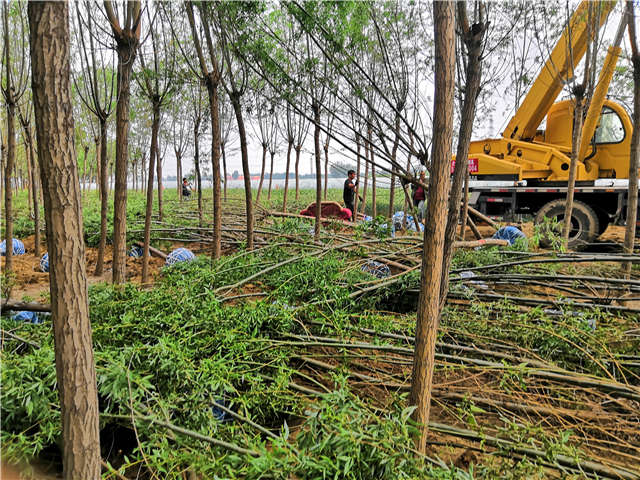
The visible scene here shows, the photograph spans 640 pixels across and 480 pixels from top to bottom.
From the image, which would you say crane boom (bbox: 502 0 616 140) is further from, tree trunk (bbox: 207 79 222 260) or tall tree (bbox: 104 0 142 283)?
tall tree (bbox: 104 0 142 283)

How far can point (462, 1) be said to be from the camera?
190 cm

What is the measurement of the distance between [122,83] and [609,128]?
8.46 meters

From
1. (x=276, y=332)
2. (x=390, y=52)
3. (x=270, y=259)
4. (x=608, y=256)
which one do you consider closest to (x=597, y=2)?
(x=390, y=52)

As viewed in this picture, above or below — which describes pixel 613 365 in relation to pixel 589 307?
below

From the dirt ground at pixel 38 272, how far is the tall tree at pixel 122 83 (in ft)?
2.04

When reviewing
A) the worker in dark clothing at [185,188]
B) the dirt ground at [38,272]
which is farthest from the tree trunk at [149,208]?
the worker in dark clothing at [185,188]

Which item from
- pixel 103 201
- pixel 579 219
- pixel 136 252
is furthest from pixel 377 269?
pixel 579 219

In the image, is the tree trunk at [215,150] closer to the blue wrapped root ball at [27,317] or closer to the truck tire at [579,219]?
the blue wrapped root ball at [27,317]

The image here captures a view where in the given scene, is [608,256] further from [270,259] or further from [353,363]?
[270,259]

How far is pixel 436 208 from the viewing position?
1396 mm

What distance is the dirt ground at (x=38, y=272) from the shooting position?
16.0 ft

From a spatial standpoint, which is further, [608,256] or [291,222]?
[291,222]

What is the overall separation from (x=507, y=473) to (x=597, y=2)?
5.34 m

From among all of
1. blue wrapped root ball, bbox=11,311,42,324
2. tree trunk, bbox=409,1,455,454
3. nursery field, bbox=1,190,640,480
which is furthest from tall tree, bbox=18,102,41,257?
tree trunk, bbox=409,1,455,454
